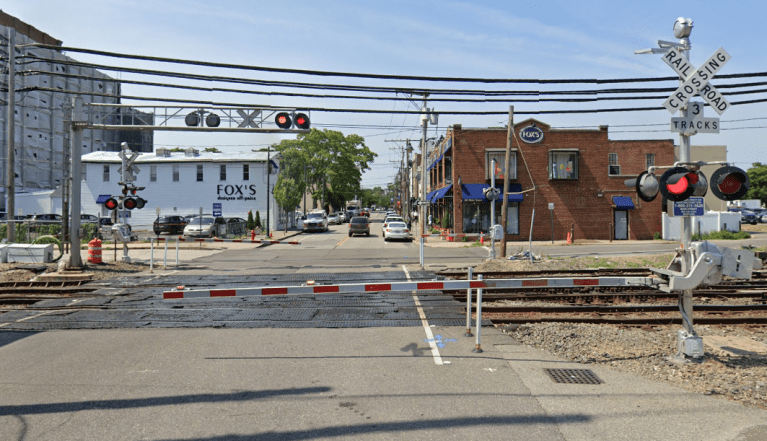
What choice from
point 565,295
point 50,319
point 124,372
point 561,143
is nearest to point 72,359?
point 124,372

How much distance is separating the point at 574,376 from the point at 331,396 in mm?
2829

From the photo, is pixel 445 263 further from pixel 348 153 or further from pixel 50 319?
pixel 348 153

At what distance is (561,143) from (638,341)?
29696 mm

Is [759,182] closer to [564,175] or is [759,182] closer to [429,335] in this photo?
[564,175]

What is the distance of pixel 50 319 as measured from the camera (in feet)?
29.7

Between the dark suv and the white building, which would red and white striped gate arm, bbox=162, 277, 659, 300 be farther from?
the white building

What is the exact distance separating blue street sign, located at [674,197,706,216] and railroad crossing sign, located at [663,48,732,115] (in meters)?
1.18

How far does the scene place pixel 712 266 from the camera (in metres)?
6.08

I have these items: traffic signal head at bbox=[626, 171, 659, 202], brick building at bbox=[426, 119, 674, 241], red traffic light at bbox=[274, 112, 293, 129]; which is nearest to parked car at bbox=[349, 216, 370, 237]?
brick building at bbox=[426, 119, 674, 241]

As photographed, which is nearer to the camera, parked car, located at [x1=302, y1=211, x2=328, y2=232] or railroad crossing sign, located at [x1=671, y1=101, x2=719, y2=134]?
railroad crossing sign, located at [x1=671, y1=101, x2=719, y2=134]

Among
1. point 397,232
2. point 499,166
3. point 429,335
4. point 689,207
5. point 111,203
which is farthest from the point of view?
point 499,166

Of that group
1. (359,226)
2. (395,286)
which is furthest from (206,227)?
(395,286)

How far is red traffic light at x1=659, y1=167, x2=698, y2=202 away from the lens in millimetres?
6152

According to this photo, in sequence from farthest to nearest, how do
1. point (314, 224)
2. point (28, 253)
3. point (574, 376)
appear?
point (314, 224)
point (28, 253)
point (574, 376)
